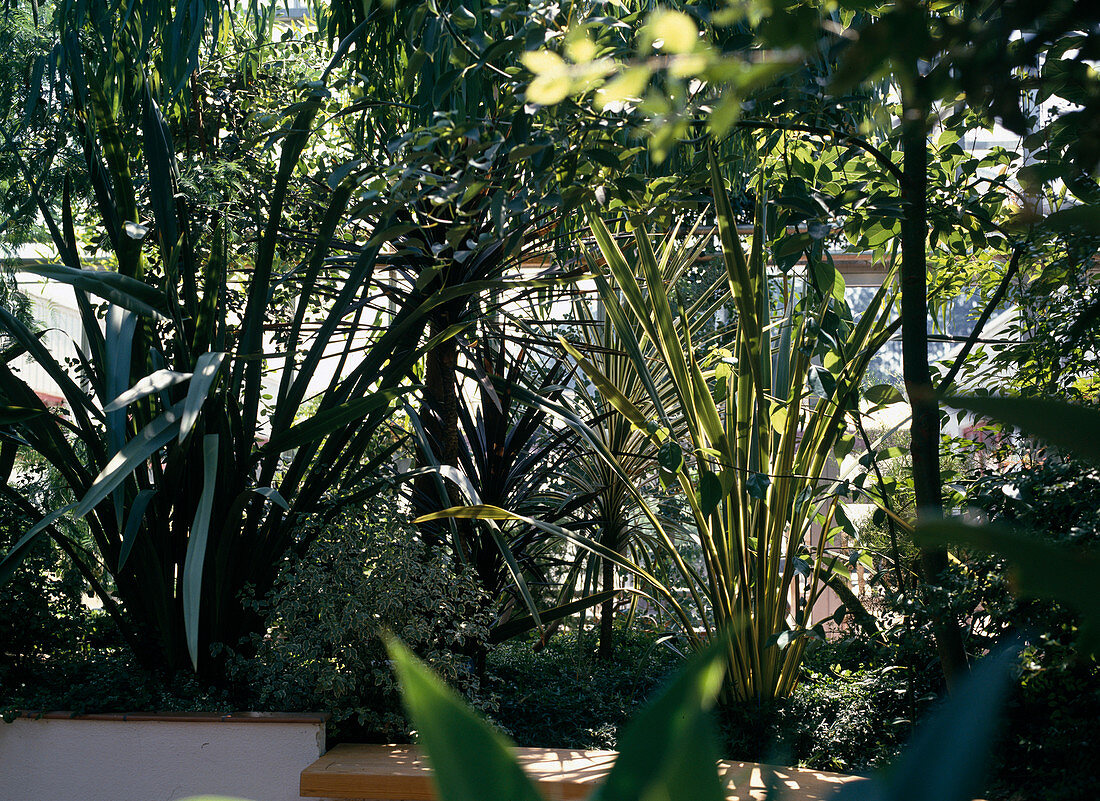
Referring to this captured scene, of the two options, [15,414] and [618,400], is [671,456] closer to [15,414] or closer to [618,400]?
[618,400]

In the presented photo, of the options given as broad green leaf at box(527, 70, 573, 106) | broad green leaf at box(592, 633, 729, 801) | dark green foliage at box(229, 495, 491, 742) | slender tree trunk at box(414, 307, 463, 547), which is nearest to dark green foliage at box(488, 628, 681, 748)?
dark green foliage at box(229, 495, 491, 742)

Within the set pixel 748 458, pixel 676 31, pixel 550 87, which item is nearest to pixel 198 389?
pixel 748 458

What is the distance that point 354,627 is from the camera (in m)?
1.97

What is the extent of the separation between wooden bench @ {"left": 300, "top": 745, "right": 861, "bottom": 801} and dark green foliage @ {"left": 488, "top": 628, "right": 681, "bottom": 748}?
296mm

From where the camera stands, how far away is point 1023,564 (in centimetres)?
21

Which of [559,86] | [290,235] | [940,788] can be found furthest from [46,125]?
[940,788]

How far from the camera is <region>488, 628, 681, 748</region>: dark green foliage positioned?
7.41 feet

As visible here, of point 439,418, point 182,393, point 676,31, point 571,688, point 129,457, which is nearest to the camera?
point 676,31

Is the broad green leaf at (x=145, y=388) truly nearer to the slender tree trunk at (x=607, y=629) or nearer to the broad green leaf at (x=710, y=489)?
the broad green leaf at (x=710, y=489)

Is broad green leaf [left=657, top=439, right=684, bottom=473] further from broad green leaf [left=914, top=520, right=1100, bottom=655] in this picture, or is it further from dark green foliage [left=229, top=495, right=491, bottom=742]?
broad green leaf [left=914, top=520, right=1100, bottom=655]

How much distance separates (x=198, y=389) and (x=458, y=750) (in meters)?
1.59

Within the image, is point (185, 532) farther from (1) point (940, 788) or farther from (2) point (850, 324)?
(1) point (940, 788)

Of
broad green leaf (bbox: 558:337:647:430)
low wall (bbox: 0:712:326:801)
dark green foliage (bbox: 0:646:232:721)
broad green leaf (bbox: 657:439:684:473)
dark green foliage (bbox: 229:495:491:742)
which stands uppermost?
broad green leaf (bbox: 558:337:647:430)

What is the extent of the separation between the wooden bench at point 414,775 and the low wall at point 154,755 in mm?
138
